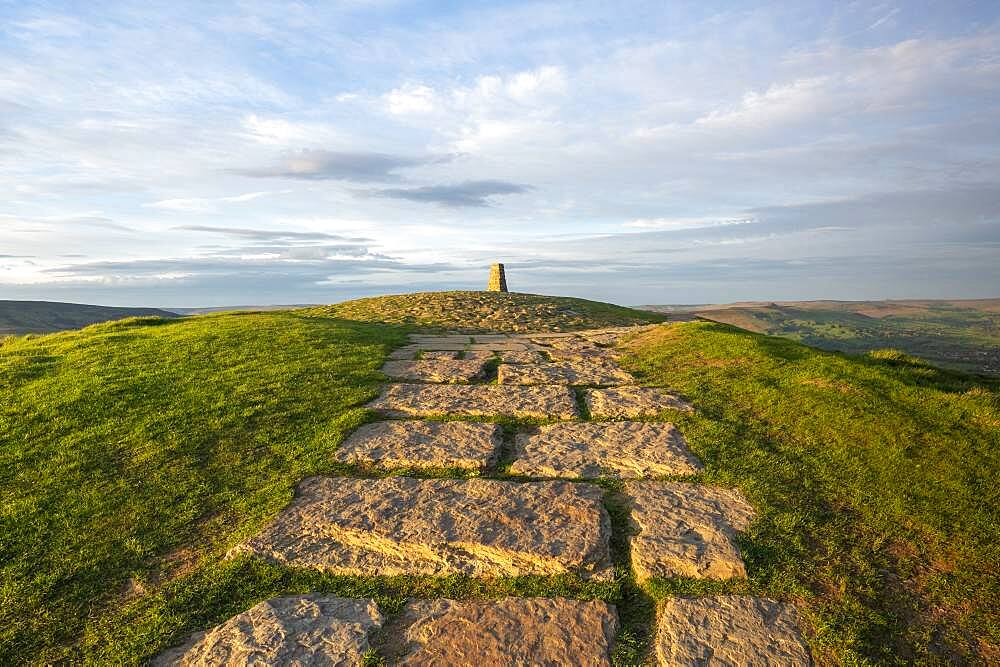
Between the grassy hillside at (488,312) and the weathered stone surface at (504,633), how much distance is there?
41.5ft

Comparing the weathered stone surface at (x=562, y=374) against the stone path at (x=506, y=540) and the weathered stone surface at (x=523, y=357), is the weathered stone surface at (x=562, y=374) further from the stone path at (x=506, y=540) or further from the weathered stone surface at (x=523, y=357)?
the stone path at (x=506, y=540)

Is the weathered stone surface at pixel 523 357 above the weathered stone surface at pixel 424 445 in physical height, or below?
above

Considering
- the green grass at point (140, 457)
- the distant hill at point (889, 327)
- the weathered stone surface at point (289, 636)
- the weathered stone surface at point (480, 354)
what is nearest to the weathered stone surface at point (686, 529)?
the weathered stone surface at point (289, 636)

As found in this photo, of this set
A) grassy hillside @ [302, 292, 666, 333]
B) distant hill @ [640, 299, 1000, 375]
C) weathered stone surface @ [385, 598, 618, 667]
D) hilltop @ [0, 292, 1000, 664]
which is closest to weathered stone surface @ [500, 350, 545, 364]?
hilltop @ [0, 292, 1000, 664]

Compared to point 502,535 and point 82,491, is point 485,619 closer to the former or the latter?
point 502,535

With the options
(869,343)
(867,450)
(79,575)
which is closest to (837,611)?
(867,450)

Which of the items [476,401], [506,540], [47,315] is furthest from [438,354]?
[47,315]

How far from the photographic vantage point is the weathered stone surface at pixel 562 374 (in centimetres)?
845

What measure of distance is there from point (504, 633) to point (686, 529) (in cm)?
178

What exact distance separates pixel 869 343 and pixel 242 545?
84932 millimetres

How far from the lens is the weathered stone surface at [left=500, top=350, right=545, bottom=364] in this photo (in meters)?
9.84

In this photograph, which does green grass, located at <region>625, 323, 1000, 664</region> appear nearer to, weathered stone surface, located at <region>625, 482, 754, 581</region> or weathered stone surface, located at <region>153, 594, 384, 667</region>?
weathered stone surface, located at <region>625, 482, 754, 581</region>

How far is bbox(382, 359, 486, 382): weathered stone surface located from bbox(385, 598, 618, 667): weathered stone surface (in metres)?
5.29

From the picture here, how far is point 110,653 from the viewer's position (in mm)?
3055
